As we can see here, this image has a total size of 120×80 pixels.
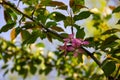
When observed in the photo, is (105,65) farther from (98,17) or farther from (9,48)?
(9,48)

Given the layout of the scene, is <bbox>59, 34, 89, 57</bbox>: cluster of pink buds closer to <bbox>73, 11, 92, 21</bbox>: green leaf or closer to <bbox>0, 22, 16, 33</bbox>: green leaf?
<bbox>73, 11, 92, 21</bbox>: green leaf

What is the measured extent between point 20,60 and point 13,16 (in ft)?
3.98

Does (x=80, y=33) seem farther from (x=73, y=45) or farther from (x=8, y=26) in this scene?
(x=8, y=26)

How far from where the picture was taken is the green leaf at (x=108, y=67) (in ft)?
4.12

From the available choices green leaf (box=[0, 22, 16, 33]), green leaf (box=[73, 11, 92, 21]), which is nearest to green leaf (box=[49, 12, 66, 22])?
green leaf (box=[73, 11, 92, 21])

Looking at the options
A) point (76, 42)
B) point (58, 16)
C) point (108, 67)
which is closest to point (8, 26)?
point (58, 16)

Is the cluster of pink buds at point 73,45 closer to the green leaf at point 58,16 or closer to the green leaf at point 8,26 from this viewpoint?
the green leaf at point 58,16

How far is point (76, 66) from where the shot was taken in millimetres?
2682

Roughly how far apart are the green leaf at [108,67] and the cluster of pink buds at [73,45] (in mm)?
103

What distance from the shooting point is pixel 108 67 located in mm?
1259

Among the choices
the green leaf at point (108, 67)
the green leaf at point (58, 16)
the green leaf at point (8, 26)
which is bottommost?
the green leaf at point (108, 67)

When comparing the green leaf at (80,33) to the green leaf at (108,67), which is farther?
the green leaf at (80,33)

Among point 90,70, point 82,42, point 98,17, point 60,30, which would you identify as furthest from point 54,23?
point 90,70

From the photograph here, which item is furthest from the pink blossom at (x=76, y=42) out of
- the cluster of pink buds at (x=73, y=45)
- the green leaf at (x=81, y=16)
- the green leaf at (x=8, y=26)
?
the green leaf at (x=8, y=26)
